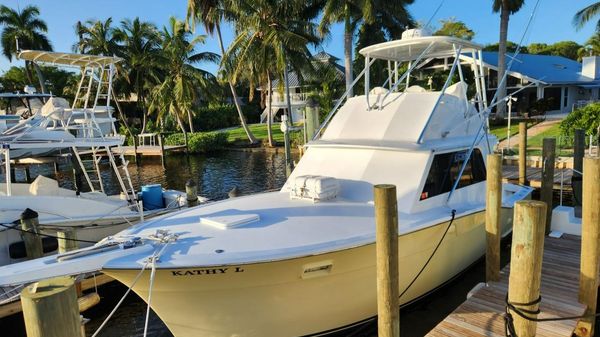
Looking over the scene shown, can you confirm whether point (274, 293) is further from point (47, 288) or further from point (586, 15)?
point (586, 15)

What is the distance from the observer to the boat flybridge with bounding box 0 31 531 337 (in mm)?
5156

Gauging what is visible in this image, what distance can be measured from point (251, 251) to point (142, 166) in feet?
79.9

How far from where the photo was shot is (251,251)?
17.0 ft

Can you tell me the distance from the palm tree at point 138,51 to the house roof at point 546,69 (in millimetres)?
26121

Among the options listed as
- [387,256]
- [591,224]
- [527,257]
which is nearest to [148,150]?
[387,256]

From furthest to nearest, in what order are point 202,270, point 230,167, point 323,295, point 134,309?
point 230,167 → point 134,309 → point 323,295 → point 202,270

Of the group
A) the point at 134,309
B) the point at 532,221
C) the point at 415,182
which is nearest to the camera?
the point at 532,221

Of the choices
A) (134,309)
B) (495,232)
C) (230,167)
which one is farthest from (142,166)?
(495,232)

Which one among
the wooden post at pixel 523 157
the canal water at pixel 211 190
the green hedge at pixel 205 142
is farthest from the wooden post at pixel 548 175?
the green hedge at pixel 205 142

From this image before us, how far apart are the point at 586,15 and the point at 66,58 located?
31.1 metres

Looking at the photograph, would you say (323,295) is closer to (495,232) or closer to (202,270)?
(202,270)

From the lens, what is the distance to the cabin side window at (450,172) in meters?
7.14

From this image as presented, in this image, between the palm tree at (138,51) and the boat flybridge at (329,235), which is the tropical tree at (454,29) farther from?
the boat flybridge at (329,235)

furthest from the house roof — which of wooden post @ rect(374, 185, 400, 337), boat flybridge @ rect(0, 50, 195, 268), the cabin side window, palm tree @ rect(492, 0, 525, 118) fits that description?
wooden post @ rect(374, 185, 400, 337)
